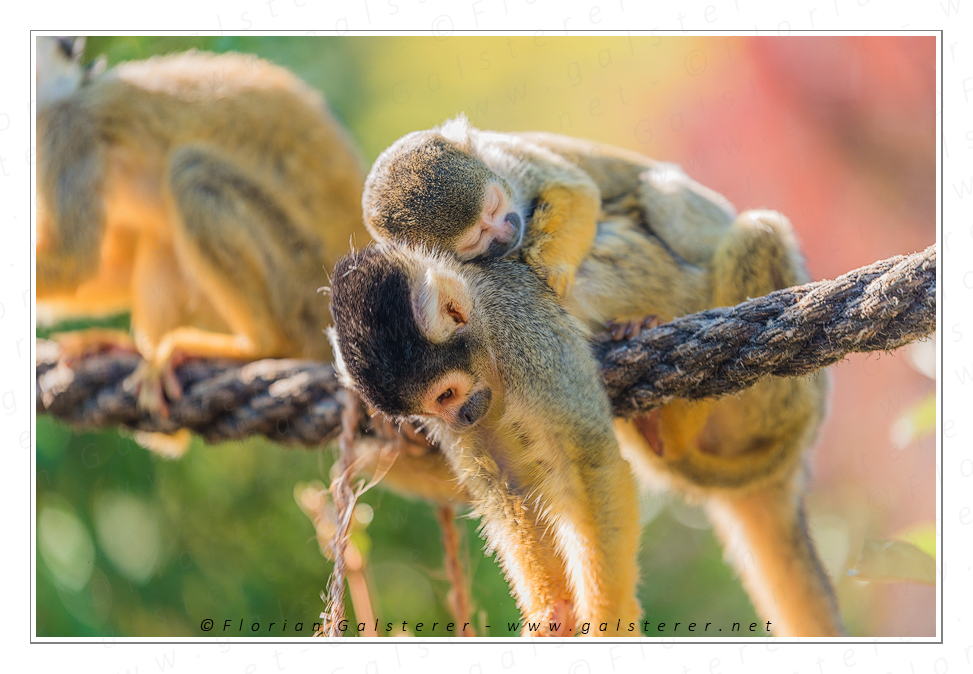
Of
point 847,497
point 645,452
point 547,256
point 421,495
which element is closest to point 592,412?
point 547,256

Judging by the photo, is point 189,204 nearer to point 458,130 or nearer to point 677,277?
point 458,130

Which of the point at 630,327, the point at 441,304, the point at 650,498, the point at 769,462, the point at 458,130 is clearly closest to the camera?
the point at 441,304

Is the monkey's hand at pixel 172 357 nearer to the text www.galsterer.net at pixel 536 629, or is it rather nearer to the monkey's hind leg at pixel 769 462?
the text www.galsterer.net at pixel 536 629

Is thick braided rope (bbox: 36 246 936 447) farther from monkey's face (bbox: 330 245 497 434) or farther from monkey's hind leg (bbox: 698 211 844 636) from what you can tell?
monkey's hind leg (bbox: 698 211 844 636)

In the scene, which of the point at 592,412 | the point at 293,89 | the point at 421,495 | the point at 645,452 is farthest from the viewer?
the point at 293,89

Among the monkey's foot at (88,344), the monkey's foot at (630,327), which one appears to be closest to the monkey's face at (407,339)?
the monkey's foot at (630,327)

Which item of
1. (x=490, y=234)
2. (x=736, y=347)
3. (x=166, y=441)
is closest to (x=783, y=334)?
(x=736, y=347)
